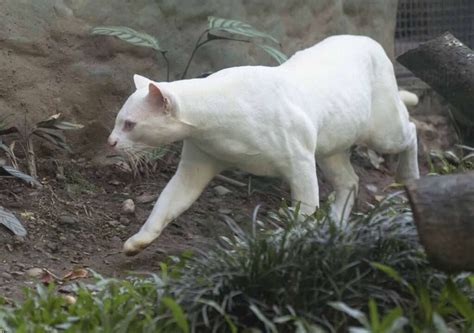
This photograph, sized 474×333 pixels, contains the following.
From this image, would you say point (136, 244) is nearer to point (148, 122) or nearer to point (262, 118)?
point (148, 122)

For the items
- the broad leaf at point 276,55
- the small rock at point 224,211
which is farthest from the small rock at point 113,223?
the broad leaf at point 276,55

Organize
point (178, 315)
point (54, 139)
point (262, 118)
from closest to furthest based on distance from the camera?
point (178, 315)
point (262, 118)
point (54, 139)

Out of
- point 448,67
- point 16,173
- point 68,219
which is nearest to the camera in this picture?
point 16,173

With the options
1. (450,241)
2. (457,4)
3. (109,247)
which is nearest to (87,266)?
(109,247)

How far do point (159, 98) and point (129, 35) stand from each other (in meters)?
1.68

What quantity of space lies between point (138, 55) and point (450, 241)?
4.30 meters

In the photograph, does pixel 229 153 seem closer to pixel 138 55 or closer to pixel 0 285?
pixel 0 285

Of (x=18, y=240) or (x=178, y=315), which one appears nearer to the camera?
(x=178, y=315)

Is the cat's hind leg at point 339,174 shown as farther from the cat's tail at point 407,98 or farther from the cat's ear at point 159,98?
the cat's ear at point 159,98

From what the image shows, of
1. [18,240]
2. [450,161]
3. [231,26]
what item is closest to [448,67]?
[450,161]

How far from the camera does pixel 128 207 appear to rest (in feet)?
24.7

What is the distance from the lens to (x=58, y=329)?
4984 mm

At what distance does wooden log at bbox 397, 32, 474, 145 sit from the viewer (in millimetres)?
8258

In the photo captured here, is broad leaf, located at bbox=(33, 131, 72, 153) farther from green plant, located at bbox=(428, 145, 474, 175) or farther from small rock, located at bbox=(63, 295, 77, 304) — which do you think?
green plant, located at bbox=(428, 145, 474, 175)
